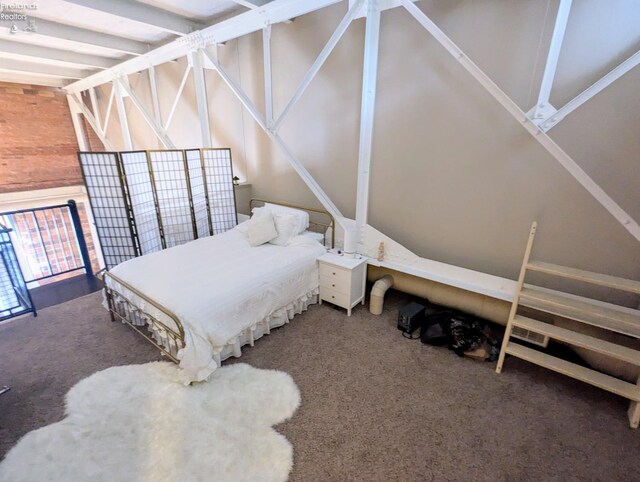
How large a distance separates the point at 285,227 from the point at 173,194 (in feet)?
5.19

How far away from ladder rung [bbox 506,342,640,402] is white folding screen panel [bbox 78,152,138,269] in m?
4.13

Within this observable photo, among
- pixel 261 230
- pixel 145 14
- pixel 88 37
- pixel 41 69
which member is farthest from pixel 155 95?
pixel 261 230

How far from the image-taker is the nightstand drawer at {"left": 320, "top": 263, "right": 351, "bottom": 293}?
302 cm

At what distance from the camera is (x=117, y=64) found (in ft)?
17.5

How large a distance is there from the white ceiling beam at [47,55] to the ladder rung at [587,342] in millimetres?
Answer: 7164

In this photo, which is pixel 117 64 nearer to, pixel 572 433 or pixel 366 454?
pixel 366 454

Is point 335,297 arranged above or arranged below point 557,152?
below

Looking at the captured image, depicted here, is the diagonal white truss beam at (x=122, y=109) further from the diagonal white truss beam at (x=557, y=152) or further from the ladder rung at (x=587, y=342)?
the ladder rung at (x=587, y=342)

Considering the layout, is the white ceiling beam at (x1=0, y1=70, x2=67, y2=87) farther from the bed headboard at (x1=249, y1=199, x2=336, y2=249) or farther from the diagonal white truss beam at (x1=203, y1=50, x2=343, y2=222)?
the bed headboard at (x1=249, y1=199, x2=336, y2=249)

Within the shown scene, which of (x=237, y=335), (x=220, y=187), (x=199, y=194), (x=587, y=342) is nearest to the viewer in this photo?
(x=587, y=342)

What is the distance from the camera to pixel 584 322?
2084mm

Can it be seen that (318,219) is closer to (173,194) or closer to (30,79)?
(173,194)

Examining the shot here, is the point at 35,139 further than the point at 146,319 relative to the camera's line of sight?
Yes

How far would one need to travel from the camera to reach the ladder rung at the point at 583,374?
6.34 ft
